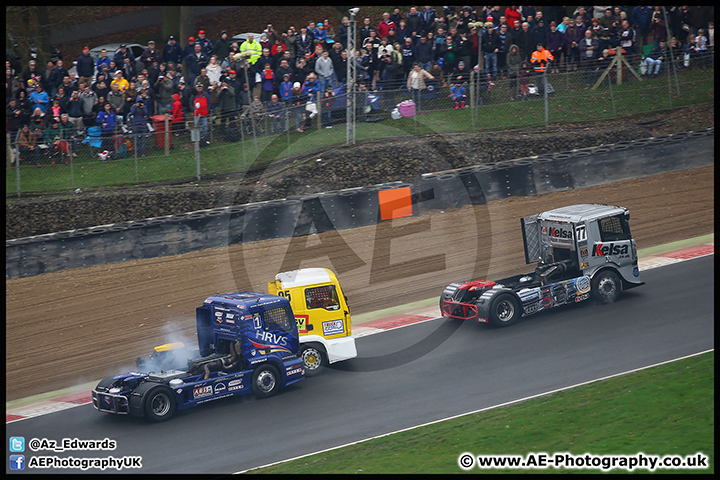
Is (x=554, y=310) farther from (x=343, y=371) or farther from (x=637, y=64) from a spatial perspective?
(x=637, y=64)

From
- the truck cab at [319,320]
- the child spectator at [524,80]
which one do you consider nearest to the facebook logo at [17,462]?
the truck cab at [319,320]

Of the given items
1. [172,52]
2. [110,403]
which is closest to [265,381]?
[110,403]

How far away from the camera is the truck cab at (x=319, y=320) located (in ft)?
48.0

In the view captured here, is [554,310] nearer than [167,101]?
Yes

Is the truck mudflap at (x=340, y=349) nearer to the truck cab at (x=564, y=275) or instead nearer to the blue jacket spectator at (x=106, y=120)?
the truck cab at (x=564, y=275)

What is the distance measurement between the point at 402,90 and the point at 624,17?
8664 millimetres

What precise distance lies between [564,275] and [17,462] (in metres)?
10.9

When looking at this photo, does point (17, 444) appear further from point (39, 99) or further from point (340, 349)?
point (39, 99)

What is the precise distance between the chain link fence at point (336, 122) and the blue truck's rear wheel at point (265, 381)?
9795mm

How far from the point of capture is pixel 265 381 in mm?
13625

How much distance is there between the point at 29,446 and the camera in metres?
12.3

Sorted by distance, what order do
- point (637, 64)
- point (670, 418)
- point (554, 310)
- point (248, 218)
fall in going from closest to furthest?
point (670, 418) < point (554, 310) < point (248, 218) < point (637, 64)
